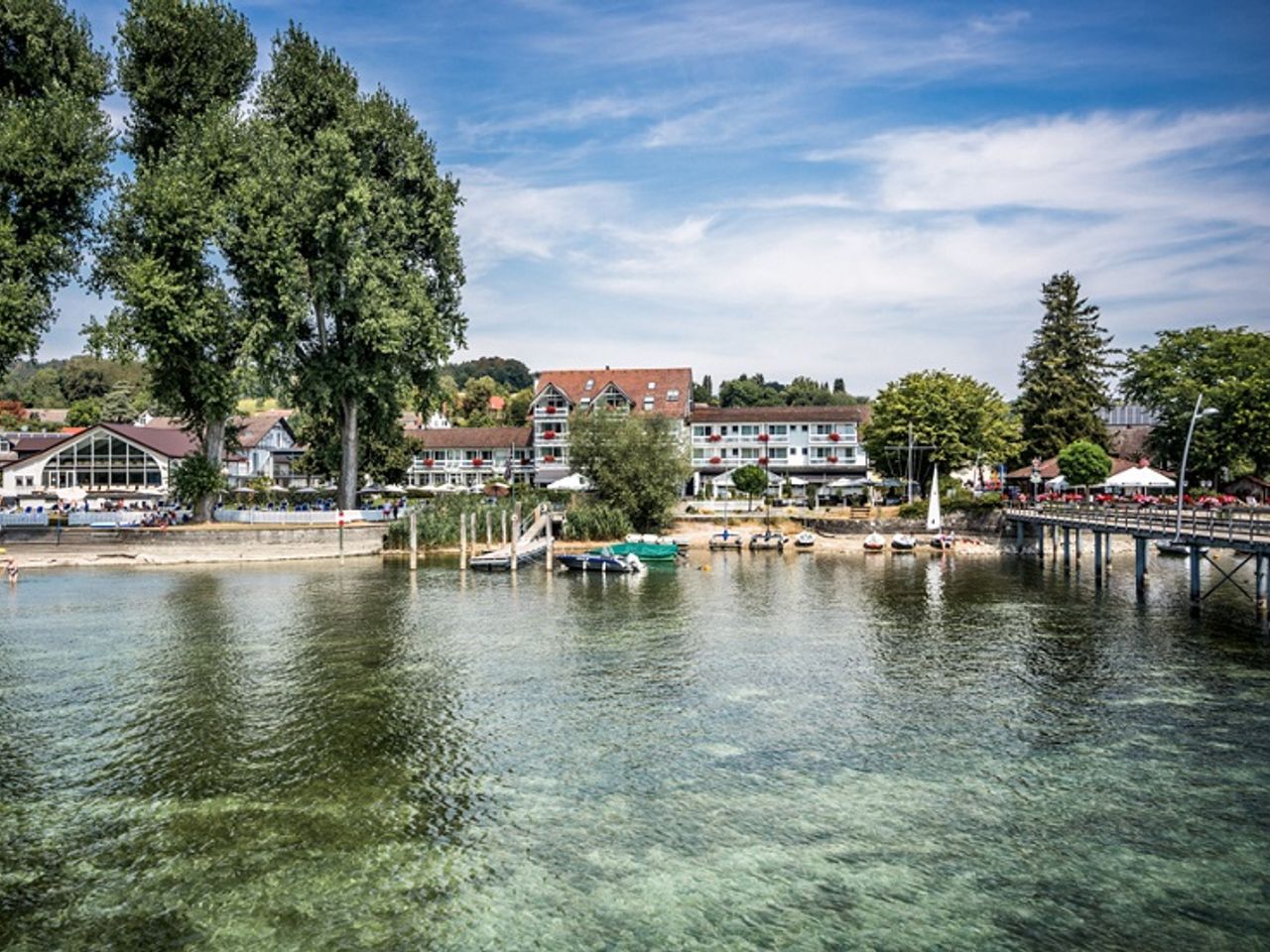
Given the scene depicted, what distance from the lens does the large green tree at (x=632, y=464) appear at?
72.8 m

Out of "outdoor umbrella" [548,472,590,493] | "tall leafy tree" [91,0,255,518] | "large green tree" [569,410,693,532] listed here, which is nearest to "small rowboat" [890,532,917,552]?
"large green tree" [569,410,693,532]

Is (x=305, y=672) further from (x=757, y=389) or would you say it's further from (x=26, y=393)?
(x=26, y=393)

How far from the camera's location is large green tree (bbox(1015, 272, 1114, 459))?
292 ft

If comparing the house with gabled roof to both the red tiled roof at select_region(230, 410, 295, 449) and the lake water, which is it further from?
the lake water

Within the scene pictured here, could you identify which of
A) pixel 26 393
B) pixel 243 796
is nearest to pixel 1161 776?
pixel 243 796

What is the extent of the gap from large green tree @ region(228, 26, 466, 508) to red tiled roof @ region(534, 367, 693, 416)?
1555 inches

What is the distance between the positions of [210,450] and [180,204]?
16.0 metres

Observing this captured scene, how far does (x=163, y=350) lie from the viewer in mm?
54812

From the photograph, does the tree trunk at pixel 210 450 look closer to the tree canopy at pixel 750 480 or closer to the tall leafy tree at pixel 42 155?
the tall leafy tree at pixel 42 155

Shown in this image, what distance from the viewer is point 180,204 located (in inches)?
2106

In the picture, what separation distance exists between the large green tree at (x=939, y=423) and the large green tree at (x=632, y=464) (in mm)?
20103

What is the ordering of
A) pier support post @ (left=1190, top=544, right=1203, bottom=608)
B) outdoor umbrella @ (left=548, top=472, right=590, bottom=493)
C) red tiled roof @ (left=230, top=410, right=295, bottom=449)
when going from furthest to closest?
red tiled roof @ (left=230, top=410, right=295, bottom=449), outdoor umbrella @ (left=548, top=472, right=590, bottom=493), pier support post @ (left=1190, top=544, right=1203, bottom=608)

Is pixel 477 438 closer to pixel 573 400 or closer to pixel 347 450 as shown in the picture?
pixel 573 400

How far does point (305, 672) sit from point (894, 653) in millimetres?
19937
